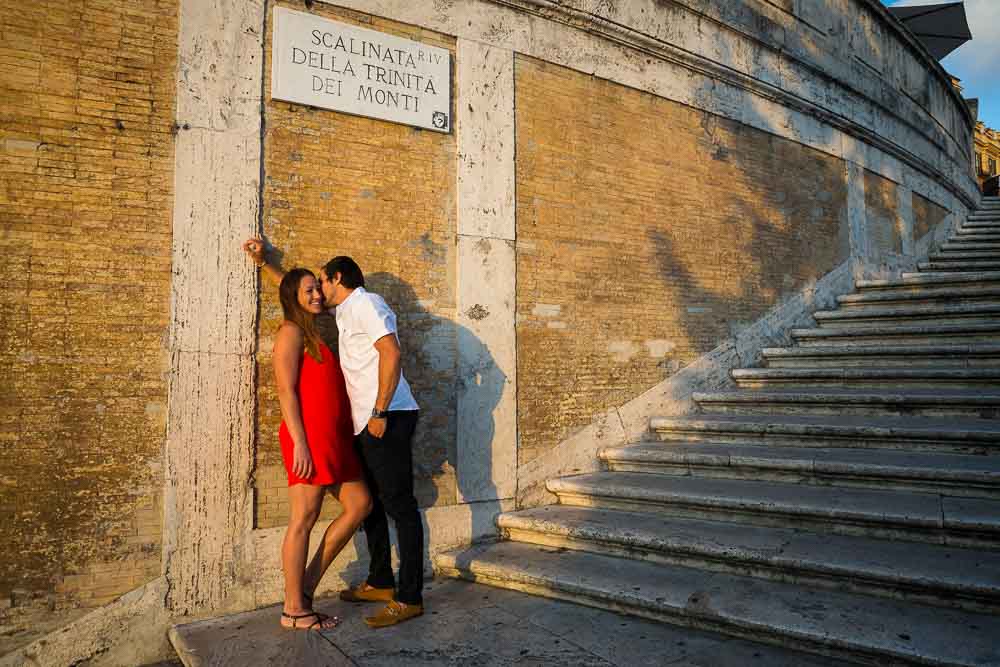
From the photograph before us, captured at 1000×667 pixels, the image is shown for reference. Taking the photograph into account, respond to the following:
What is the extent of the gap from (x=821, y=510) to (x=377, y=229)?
3391mm

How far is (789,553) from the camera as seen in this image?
11.5 feet

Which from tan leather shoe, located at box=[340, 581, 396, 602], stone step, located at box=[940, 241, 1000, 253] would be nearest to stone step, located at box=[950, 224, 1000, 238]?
stone step, located at box=[940, 241, 1000, 253]

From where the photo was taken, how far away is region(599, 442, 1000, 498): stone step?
389 cm

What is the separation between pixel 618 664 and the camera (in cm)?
291

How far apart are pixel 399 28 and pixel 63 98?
7.42ft

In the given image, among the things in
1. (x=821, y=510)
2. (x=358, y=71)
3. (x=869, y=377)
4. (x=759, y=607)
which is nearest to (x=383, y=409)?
(x=759, y=607)

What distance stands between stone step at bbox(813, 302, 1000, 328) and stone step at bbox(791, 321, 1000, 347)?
10 centimetres

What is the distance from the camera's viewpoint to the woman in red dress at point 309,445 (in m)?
3.58

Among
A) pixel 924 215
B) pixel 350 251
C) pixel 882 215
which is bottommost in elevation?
pixel 350 251

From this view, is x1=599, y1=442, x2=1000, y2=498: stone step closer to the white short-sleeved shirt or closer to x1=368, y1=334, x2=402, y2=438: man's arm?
the white short-sleeved shirt

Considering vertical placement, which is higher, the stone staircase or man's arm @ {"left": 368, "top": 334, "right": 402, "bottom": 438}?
man's arm @ {"left": 368, "top": 334, "right": 402, "bottom": 438}

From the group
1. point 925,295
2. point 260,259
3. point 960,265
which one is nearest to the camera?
point 260,259

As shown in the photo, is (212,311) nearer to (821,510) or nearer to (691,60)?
(821,510)

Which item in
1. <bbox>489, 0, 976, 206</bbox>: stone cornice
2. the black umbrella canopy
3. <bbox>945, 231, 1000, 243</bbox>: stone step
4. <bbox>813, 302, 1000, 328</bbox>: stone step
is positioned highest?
the black umbrella canopy
